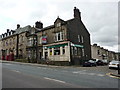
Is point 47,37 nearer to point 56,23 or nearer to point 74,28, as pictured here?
point 56,23

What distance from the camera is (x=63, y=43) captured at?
28609mm

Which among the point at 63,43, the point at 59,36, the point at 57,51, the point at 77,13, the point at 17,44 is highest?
the point at 77,13

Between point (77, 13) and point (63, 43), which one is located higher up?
point (77, 13)

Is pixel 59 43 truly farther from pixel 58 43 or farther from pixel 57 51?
pixel 57 51

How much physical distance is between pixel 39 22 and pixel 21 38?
24.3 ft

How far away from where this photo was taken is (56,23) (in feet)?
103

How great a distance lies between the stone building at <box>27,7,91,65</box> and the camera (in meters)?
28.4

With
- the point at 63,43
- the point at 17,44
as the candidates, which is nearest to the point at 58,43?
the point at 63,43

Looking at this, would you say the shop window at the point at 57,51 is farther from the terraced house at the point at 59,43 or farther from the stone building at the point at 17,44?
the stone building at the point at 17,44

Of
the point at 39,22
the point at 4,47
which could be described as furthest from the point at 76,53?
the point at 4,47

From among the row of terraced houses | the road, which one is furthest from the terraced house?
the road

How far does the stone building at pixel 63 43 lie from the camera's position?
28.4 metres

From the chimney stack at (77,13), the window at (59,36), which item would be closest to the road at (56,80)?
the window at (59,36)

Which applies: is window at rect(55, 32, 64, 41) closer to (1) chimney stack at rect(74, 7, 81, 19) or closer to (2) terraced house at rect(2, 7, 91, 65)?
(2) terraced house at rect(2, 7, 91, 65)
